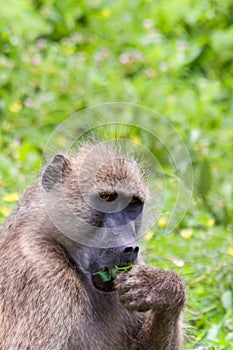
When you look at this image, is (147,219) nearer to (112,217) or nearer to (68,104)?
(112,217)

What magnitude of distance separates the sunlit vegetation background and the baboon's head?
3.50 feet

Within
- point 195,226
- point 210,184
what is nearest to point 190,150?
point 210,184

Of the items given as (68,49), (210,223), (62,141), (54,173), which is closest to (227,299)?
(210,223)

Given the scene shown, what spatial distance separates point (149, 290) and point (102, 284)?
230 mm

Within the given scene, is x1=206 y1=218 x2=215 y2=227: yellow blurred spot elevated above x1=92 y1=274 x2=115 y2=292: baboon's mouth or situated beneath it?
elevated above

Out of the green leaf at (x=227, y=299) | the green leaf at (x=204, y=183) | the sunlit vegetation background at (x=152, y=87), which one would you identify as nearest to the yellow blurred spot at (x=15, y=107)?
the sunlit vegetation background at (x=152, y=87)

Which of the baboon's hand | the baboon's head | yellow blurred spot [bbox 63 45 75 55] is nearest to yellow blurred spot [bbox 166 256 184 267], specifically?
the baboon's head

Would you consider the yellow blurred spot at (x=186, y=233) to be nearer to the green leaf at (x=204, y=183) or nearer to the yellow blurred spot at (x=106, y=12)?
the green leaf at (x=204, y=183)

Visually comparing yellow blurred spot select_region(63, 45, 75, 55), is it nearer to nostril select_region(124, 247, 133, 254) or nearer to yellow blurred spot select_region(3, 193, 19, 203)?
yellow blurred spot select_region(3, 193, 19, 203)

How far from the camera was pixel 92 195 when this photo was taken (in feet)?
14.9

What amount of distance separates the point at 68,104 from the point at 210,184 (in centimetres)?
161

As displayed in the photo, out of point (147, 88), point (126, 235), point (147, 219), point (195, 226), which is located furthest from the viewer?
point (147, 88)

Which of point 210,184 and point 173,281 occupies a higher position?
point 210,184

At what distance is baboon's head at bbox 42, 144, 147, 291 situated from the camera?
172 inches
